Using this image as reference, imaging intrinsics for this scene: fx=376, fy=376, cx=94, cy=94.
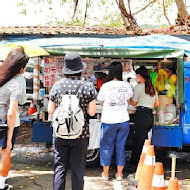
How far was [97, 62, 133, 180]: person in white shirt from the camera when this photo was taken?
6.10 metres

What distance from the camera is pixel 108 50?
6594 millimetres

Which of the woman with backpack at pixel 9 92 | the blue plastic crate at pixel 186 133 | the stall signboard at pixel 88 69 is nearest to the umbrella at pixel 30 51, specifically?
the stall signboard at pixel 88 69

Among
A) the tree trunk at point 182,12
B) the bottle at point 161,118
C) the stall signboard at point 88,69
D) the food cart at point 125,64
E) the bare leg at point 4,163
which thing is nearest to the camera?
the bare leg at point 4,163

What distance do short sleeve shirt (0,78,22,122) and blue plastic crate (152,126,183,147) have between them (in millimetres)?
2957

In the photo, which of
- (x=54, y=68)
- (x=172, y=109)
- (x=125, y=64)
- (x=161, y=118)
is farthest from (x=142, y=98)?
(x=54, y=68)

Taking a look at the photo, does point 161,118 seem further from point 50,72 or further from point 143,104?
point 50,72

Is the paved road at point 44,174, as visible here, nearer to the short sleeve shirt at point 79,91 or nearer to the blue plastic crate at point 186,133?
the blue plastic crate at point 186,133

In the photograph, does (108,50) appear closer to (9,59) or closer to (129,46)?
(129,46)

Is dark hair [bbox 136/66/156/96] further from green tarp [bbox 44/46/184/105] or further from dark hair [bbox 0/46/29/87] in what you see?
dark hair [bbox 0/46/29/87]

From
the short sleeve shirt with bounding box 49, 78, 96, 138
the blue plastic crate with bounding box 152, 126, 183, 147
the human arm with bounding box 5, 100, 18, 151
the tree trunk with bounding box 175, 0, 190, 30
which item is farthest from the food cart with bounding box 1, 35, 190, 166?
the tree trunk with bounding box 175, 0, 190, 30

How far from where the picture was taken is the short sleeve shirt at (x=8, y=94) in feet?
16.0

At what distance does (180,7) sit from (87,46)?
8.49 meters

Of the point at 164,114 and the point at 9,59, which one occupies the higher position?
the point at 9,59

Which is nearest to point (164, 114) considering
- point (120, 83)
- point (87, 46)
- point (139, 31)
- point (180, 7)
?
point (120, 83)
